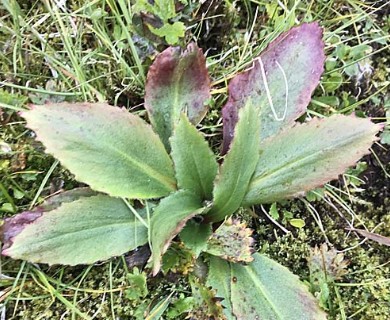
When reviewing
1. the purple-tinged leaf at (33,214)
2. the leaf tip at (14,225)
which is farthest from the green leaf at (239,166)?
the leaf tip at (14,225)

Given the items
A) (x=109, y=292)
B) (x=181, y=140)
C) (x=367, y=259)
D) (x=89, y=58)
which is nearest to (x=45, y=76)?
(x=89, y=58)

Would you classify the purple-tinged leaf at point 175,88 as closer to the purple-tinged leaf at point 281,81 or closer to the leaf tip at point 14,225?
the purple-tinged leaf at point 281,81

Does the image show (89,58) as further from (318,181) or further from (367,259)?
(367,259)

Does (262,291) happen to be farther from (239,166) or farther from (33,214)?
(33,214)

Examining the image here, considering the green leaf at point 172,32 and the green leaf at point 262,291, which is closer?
the green leaf at point 262,291

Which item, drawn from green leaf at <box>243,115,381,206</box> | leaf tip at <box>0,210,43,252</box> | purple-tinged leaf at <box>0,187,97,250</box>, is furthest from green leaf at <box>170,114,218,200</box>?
leaf tip at <box>0,210,43,252</box>

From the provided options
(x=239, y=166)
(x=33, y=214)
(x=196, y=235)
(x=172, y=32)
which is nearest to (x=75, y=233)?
(x=33, y=214)
